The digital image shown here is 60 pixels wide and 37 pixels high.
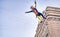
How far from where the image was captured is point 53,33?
9.75ft

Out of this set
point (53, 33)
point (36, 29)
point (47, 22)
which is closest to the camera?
point (53, 33)

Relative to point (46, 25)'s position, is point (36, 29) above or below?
below

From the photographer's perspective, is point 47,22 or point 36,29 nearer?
point 47,22

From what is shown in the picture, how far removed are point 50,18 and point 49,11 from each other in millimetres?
281

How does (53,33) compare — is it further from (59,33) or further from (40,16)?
(40,16)

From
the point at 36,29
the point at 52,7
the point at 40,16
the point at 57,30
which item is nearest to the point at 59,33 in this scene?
the point at 57,30

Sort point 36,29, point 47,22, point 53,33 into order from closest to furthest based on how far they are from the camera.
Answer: point 53,33, point 47,22, point 36,29

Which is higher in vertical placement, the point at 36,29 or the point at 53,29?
the point at 53,29

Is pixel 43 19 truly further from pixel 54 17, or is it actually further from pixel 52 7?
pixel 52 7

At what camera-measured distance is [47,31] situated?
3055mm

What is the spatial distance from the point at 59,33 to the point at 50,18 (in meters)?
0.41

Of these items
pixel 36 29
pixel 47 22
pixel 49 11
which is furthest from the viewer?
pixel 36 29

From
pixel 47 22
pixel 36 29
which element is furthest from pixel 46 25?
pixel 36 29

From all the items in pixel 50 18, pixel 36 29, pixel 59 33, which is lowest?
pixel 36 29
